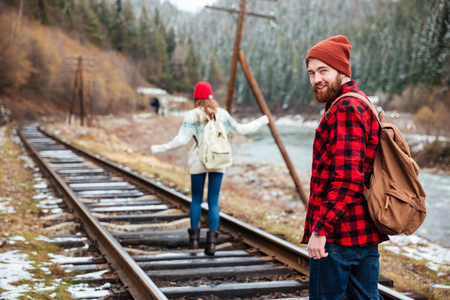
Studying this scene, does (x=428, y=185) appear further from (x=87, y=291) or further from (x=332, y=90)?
(x=332, y=90)

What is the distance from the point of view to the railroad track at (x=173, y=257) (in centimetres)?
405

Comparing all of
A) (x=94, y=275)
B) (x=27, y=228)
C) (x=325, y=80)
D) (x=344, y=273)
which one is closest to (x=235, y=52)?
(x=27, y=228)

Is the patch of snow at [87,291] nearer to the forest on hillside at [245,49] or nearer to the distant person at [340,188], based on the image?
the distant person at [340,188]

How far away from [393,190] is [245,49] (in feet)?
308

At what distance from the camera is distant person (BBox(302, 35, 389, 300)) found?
212 centimetres

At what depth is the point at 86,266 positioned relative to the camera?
4719 mm

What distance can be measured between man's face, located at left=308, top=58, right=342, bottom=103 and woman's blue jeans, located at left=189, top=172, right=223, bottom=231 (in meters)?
2.90

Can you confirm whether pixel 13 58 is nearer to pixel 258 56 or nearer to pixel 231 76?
pixel 231 76

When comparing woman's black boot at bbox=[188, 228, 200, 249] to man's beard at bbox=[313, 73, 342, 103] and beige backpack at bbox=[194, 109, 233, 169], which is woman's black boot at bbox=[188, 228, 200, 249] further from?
man's beard at bbox=[313, 73, 342, 103]

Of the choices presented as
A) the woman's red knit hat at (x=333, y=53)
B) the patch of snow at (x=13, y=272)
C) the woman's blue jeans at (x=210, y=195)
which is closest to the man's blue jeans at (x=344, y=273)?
the woman's red knit hat at (x=333, y=53)

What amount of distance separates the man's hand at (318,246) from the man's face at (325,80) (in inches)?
27.5

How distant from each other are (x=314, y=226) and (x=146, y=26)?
12435 centimetres

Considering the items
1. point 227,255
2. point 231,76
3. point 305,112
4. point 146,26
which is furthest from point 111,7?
point 227,255

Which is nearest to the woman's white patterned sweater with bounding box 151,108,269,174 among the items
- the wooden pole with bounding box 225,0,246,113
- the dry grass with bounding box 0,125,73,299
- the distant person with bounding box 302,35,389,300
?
the dry grass with bounding box 0,125,73,299
